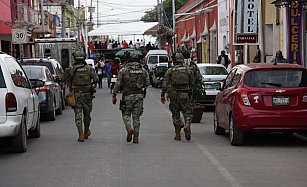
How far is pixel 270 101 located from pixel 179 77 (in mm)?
2060

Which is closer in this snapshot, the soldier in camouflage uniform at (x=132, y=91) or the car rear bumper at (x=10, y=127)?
the car rear bumper at (x=10, y=127)

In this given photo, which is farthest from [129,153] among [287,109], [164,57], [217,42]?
[217,42]

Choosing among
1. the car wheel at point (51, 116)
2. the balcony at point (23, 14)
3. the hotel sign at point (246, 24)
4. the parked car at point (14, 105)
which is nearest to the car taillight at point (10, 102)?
the parked car at point (14, 105)

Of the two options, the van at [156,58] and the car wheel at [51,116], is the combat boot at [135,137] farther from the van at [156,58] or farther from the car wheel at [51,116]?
the van at [156,58]

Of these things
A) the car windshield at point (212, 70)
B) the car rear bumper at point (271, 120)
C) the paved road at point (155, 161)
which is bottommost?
the paved road at point (155, 161)

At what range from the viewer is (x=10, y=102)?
11.0 metres

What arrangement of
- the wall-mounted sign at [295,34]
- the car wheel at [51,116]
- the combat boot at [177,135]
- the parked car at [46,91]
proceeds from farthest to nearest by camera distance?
the wall-mounted sign at [295,34]
the car wheel at [51,116]
the parked car at [46,91]
the combat boot at [177,135]

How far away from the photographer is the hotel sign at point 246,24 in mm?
21891

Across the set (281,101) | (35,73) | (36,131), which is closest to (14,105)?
(36,131)

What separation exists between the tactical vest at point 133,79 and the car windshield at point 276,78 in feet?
6.83

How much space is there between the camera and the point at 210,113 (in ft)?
66.7

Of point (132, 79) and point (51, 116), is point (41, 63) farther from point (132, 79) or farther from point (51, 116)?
point (132, 79)

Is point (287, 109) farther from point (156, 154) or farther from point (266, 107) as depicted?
point (156, 154)

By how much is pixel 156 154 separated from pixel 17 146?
2480 millimetres
